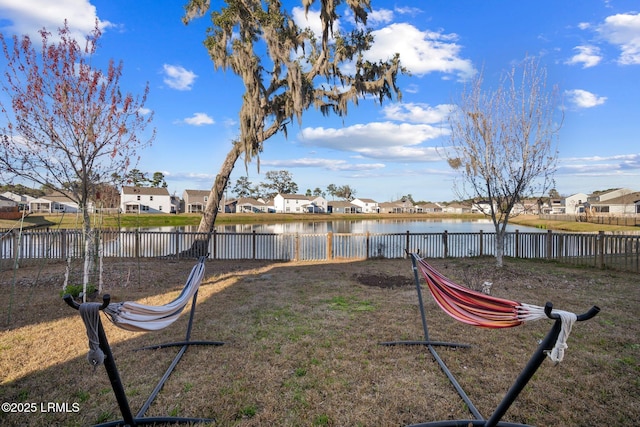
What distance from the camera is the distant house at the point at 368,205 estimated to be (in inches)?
2852

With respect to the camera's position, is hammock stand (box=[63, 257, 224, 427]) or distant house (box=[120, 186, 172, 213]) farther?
distant house (box=[120, 186, 172, 213])

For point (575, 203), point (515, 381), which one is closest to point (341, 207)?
point (575, 203)

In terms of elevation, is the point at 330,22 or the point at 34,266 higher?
the point at 330,22

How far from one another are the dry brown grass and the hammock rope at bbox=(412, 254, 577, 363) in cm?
69

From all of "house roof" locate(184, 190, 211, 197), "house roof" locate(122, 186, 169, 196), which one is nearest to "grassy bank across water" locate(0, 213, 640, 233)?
"house roof" locate(122, 186, 169, 196)

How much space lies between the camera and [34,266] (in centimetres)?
825

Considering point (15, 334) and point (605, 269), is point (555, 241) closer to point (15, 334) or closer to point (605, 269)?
point (605, 269)

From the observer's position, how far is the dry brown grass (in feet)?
7.61

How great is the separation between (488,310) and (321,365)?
159cm

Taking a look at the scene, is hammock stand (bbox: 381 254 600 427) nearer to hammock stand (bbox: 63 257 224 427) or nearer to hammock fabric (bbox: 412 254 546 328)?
hammock fabric (bbox: 412 254 546 328)

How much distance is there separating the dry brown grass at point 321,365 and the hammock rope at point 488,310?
27.1 inches

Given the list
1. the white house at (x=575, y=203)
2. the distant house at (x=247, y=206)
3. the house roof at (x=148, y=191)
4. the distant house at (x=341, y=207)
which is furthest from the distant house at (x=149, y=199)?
the white house at (x=575, y=203)

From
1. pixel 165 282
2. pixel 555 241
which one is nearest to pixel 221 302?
pixel 165 282

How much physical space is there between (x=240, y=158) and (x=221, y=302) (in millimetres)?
6175
